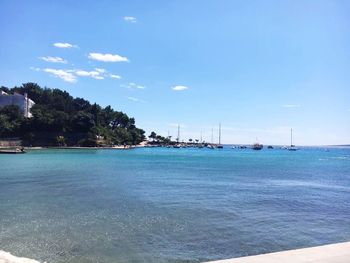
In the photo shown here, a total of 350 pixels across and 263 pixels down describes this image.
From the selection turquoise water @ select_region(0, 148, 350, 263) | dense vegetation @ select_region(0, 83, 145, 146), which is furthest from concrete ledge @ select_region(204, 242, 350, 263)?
dense vegetation @ select_region(0, 83, 145, 146)

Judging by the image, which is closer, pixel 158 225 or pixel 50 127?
pixel 158 225

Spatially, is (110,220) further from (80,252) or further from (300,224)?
(300,224)

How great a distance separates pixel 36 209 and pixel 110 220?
599 cm

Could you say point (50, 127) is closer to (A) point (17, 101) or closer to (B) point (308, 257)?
(A) point (17, 101)

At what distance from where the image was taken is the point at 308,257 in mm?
9430

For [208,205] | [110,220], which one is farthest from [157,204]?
[110,220]

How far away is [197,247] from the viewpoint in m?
15.7

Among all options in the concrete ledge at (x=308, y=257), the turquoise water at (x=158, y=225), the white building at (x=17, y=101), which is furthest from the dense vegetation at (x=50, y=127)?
the concrete ledge at (x=308, y=257)

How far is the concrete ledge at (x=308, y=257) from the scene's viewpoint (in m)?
9.07

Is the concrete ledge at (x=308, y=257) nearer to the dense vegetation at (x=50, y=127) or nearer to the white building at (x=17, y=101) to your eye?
the dense vegetation at (x=50, y=127)

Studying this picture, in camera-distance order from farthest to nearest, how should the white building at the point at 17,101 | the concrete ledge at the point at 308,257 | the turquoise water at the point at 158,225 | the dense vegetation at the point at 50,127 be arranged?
the white building at the point at 17,101
the dense vegetation at the point at 50,127
the turquoise water at the point at 158,225
the concrete ledge at the point at 308,257

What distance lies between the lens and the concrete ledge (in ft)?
29.8

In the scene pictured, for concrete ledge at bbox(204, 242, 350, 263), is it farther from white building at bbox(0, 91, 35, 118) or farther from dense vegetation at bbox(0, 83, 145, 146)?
white building at bbox(0, 91, 35, 118)

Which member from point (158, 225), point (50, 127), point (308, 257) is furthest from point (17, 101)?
point (308, 257)
